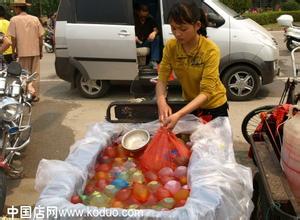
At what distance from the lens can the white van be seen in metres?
7.11

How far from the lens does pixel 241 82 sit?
716 centimetres

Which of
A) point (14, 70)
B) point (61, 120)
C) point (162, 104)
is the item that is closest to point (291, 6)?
point (61, 120)

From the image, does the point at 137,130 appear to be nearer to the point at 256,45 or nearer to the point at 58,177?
the point at 58,177

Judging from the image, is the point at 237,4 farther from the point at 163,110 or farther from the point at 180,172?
the point at 180,172

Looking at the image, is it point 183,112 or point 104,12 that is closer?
point 183,112

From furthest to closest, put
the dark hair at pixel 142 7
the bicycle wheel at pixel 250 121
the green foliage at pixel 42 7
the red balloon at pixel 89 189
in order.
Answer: the green foliage at pixel 42 7 → the dark hair at pixel 142 7 → the bicycle wheel at pixel 250 121 → the red balloon at pixel 89 189

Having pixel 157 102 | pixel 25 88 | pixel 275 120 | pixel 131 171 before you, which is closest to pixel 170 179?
pixel 131 171

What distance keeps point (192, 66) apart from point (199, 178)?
1.00 m

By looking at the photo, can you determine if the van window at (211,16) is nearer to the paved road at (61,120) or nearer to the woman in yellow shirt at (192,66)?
the paved road at (61,120)

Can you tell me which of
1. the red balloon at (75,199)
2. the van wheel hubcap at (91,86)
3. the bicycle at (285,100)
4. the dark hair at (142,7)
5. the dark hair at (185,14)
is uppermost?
the dark hair at (185,14)

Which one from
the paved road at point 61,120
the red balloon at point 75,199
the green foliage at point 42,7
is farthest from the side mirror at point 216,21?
the green foliage at point 42,7

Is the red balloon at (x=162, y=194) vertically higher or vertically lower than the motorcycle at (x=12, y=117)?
higher

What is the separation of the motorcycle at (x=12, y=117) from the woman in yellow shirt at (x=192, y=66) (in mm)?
1597

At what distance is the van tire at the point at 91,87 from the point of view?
7641 mm
